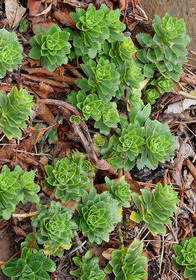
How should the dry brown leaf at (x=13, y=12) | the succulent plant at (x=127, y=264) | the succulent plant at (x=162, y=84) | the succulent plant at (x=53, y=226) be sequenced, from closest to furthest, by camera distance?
the succulent plant at (x=53, y=226) → the succulent plant at (x=127, y=264) → the dry brown leaf at (x=13, y=12) → the succulent plant at (x=162, y=84)

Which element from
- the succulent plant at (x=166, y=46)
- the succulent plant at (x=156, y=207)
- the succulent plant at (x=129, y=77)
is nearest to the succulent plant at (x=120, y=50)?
the succulent plant at (x=129, y=77)

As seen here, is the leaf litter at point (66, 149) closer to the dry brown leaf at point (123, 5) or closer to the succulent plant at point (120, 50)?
the dry brown leaf at point (123, 5)

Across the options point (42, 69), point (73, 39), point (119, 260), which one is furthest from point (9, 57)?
point (119, 260)

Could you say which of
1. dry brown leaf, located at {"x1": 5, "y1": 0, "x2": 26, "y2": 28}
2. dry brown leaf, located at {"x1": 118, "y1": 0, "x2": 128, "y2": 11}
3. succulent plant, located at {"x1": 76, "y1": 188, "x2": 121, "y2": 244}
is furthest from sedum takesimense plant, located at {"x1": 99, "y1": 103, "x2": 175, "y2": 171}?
dry brown leaf, located at {"x1": 5, "y1": 0, "x2": 26, "y2": 28}

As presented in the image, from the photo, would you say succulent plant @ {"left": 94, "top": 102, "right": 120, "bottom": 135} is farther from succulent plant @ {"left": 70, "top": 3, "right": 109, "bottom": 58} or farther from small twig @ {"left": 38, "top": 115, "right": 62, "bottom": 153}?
succulent plant @ {"left": 70, "top": 3, "right": 109, "bottom": 58}

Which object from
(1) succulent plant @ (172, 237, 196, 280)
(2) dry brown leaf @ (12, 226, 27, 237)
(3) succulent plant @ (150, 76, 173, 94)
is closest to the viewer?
(2) dry brown leaf @ (12, 226, 27, 237)

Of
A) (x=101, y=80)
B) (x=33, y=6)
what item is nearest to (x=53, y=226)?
(x=101, y=80)

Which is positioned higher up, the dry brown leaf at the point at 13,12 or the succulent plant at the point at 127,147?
the dry brown leaf at the point at 13,12
